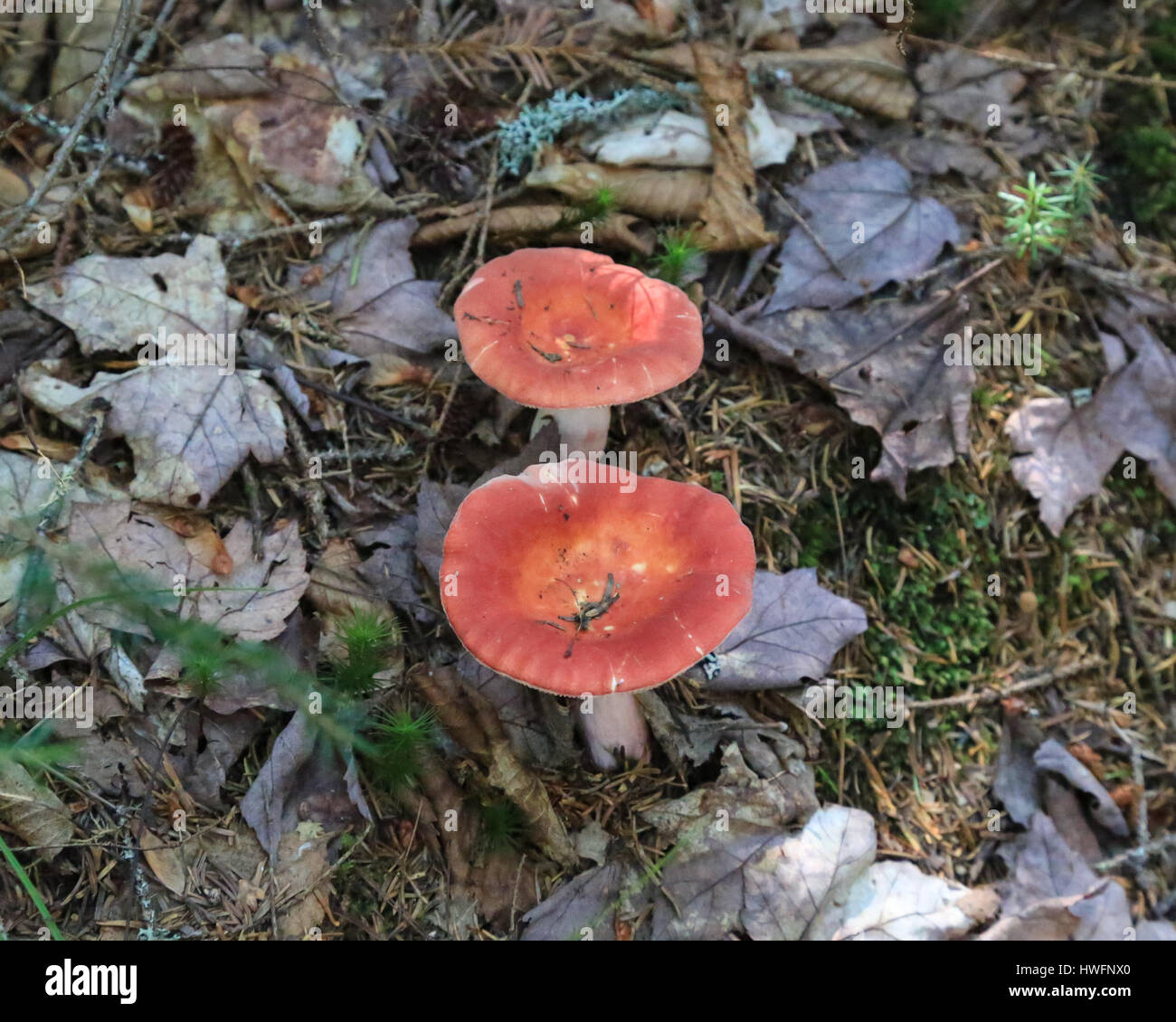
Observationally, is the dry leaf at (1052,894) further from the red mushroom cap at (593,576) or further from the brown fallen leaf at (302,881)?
the brown fallen leaf at (302,881)

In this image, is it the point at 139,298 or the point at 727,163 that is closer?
the point at 139,298

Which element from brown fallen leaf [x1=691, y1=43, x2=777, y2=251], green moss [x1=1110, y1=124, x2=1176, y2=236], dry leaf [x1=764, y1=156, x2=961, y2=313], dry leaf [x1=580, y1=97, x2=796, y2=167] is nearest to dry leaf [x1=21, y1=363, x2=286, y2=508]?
dry leaf [x1=580, y1=97, x2=796, y2=167]

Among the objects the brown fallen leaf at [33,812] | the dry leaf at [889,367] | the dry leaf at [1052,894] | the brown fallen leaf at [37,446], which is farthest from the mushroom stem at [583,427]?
the dry leaf at [1052,894]

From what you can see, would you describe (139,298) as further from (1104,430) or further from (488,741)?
(1104,430)

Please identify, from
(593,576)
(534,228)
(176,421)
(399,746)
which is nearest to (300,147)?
(534,228)

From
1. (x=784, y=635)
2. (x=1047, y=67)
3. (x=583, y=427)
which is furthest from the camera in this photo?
(x=1047, y=67)

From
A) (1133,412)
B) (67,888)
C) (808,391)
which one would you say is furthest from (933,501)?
(67,888)

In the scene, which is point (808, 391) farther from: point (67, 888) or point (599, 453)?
point (67, 888)
